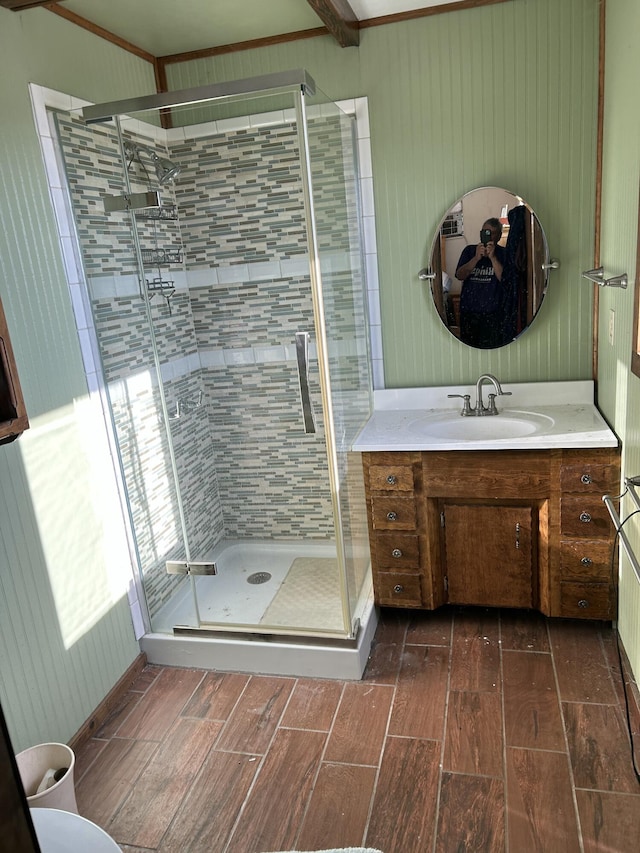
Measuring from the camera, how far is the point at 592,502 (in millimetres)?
2350

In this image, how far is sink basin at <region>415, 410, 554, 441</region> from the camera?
8.66 ft

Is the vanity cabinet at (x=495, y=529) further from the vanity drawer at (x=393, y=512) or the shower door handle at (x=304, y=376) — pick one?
the shower door handle at (x=304, y=376)

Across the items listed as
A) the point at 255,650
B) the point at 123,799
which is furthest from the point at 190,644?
the point at 123,799

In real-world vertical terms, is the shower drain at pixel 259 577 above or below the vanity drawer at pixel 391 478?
below

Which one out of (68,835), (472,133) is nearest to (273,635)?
(68,835)

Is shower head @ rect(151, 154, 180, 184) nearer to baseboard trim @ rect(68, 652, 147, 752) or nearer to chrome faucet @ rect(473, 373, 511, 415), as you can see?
chrome faucet @ rect(473, 373, 511, 415)

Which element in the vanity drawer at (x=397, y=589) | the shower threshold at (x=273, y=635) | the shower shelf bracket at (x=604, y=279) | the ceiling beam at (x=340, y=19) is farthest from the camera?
the vanity drawer at (x=397, y=589)

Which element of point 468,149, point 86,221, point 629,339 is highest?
point 468,149

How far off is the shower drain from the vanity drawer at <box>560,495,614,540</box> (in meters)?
1.25

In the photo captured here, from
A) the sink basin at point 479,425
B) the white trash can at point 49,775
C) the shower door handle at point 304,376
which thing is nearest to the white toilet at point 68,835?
the white trash can at point 49,775

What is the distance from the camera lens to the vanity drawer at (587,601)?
2422 mm

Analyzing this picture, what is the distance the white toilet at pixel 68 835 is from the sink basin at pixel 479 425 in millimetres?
1784

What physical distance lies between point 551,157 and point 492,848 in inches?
94.0

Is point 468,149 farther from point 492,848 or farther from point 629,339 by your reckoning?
point 492,848
